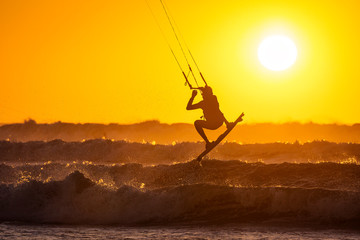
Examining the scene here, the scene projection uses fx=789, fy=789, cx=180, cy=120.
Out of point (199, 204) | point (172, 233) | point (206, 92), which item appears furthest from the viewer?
point (206, 92)

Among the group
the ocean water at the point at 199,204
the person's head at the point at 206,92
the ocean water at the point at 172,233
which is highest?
the person's head at the point at 206,92

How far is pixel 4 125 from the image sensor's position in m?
71.1

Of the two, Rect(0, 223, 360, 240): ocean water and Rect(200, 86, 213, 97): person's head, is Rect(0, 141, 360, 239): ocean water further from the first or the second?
Rect(200, 86, 213, 97): person's head

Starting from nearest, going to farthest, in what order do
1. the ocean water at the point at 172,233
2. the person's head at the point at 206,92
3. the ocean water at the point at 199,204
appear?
the ocean water at the point at 172,233 → the ocean water at the point at 199,204 → the person's head at the point at 206,92

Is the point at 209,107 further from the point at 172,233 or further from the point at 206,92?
the point at 172,233

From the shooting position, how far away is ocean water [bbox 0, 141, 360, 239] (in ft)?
56.7

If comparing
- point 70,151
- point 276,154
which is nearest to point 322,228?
point 276,154

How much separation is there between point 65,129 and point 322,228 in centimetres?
5087

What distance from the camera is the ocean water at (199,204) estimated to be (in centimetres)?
1730

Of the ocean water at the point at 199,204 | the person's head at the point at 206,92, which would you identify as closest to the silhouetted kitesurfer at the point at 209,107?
the person's head at the point at 206,92

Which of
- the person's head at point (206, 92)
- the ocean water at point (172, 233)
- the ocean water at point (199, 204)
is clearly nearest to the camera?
the ocean water at point (172, 233)

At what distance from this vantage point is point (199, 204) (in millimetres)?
19297

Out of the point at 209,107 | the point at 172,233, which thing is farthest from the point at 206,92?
the point at 172,233

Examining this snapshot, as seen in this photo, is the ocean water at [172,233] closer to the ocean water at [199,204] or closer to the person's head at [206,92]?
the ocean water at [199,204]
